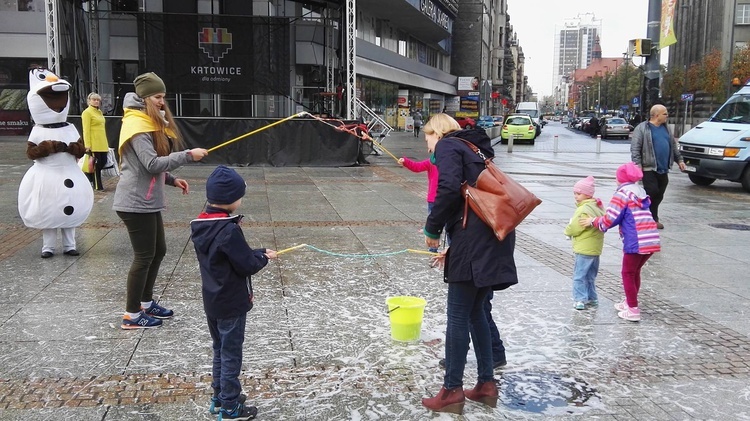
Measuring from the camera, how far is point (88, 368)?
448 centimetres

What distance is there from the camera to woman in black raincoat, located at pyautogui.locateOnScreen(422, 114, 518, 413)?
3789mm

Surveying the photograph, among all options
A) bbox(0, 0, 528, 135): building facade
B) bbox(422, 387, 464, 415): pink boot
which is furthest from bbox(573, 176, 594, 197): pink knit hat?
bbox(0, 0, 528, 135): building facade

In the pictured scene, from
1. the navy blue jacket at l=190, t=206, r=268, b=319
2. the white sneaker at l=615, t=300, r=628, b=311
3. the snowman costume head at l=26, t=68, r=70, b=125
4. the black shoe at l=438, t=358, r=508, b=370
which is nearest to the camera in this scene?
the navy blue jacket at l=190, t=206, r=268, b=319

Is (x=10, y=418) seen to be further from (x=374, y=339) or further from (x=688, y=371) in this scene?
(x=688, y=371)

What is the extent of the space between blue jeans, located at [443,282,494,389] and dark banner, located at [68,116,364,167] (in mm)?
15207

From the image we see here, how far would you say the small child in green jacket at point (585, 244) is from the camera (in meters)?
5.84

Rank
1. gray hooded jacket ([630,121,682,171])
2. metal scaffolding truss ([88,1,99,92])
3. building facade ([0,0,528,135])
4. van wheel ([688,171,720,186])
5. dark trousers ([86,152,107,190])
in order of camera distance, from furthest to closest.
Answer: metal scaffolding truss ([88,1,99,92])
building facade ([0,0,528,135])
van wheel ([688,171,720,186])
dark trousers ([86,152,107,190])
gray hooded jacket ([630,121,682,171])

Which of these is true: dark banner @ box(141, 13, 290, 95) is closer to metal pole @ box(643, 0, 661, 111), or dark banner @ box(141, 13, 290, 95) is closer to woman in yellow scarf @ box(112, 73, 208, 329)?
metal pole @ box(643, 0, 661, 111)

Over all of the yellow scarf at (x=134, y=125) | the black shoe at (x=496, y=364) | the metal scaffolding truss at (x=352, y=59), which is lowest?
the black shoe at (x=496, y=364)

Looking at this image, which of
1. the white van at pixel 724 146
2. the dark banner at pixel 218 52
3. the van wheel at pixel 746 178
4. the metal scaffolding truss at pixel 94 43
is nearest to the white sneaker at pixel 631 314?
the white van at pixel 724 146

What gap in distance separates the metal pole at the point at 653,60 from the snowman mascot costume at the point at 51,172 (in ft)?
53.3

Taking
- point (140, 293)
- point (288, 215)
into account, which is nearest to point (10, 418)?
point (140, 293)

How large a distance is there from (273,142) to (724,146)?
1149 cm

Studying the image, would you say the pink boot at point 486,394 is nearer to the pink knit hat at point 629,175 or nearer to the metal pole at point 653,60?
the pink knit hat at point 629,175
